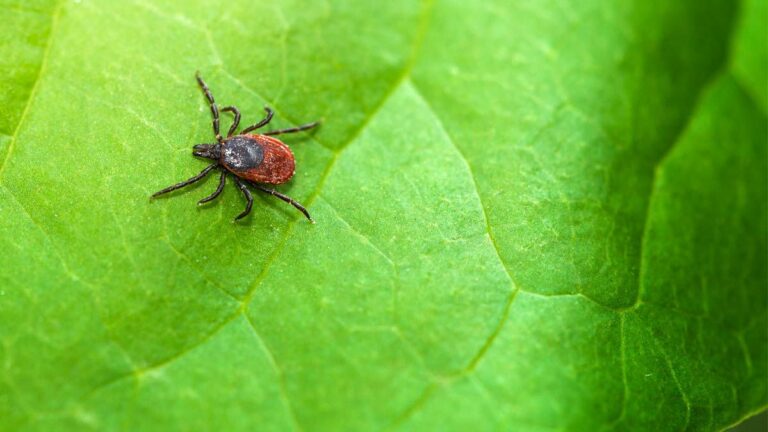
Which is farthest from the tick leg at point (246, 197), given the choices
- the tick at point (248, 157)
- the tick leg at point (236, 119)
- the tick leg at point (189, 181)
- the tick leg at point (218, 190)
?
the tick leg at point (236, 119)

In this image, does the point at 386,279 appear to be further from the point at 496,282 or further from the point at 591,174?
the point at 591,174

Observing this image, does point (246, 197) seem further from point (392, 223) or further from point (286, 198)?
point (392, 223)

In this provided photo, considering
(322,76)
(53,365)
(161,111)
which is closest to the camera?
(53,365)

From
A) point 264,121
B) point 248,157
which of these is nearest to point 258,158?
point 248,157

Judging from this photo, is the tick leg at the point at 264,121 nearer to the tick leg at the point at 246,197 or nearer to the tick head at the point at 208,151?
the tick head at the point at 208,151

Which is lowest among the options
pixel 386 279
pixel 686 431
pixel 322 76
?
pixel 686 431

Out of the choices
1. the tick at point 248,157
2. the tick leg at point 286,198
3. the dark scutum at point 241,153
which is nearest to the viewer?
the tick leg at point 286,198

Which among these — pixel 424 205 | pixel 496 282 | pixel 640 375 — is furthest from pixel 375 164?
pixel 640 375
